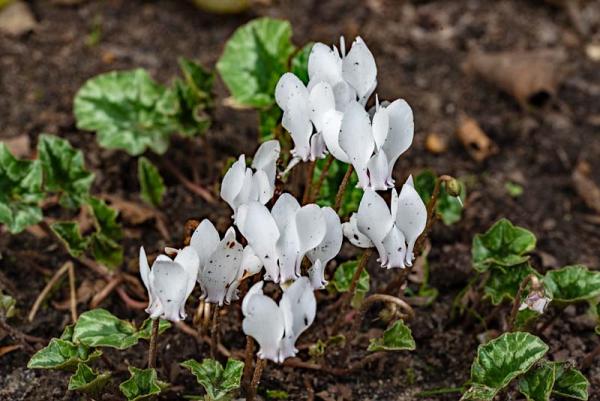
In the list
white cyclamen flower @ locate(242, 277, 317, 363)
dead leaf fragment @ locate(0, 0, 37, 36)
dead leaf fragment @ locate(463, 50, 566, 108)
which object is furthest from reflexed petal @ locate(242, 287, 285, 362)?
dead leaf fragment @ locate(0, 0, 37, 36)

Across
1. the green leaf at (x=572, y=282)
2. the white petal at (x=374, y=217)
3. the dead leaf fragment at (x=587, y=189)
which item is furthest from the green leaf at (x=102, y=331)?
the dead leaf fragment at (x=587, y=189)

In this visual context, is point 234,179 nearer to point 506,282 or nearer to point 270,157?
point 270,157

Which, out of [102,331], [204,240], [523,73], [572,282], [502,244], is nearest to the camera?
[204,240]

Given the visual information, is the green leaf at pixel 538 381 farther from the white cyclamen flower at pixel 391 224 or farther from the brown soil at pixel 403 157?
the white cyclamen flower at pixel 391 224

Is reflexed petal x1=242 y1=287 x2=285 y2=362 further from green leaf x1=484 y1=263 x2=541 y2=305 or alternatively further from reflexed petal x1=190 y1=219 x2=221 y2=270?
green leaf x1=484 y1=263 x2=541 y2=305

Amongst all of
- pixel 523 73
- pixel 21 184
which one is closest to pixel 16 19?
Answer: pixel 21 184

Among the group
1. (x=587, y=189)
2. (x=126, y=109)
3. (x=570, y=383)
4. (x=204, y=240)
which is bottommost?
(x=587, y=189)
